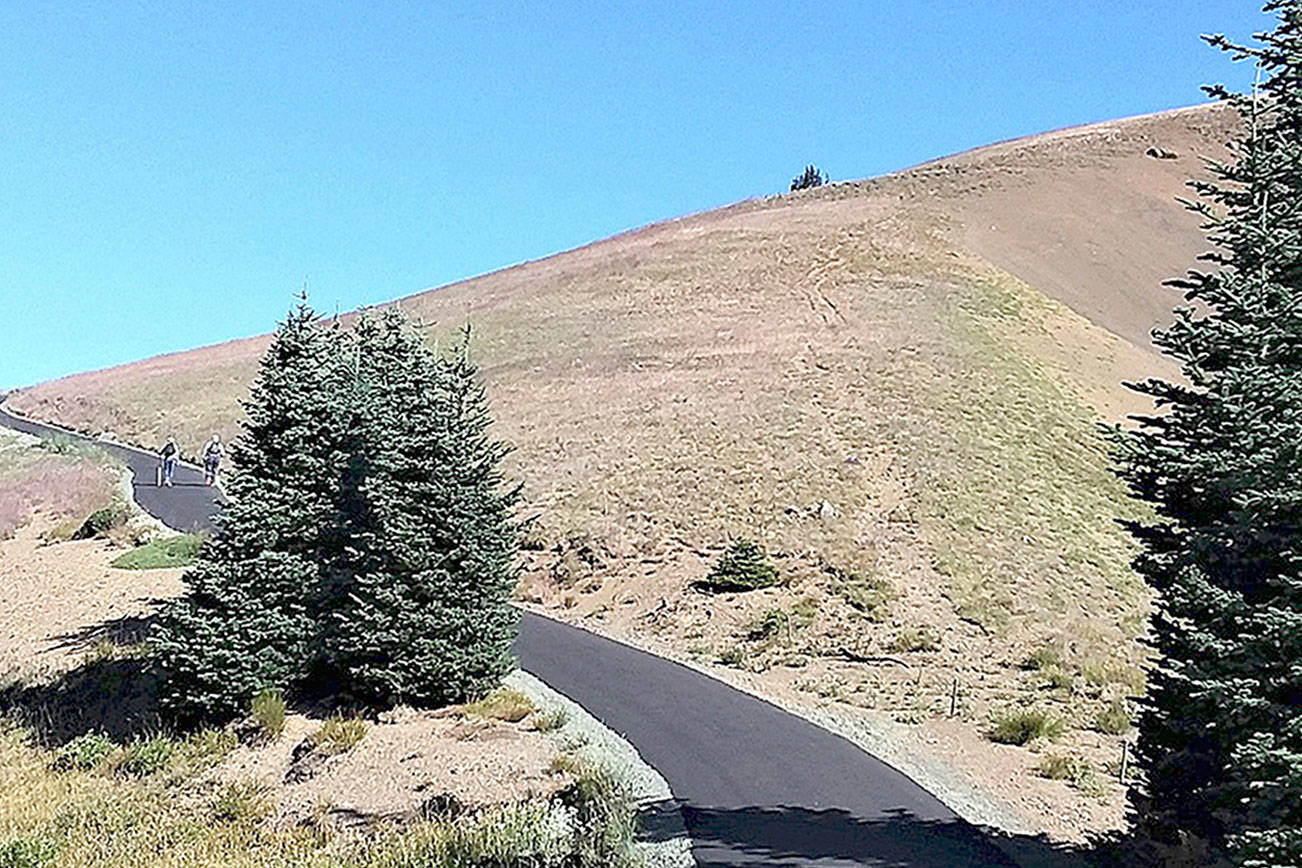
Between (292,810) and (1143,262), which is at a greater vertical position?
(1143,262)

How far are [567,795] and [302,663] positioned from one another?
272 inches

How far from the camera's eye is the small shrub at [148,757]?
17.6 metres

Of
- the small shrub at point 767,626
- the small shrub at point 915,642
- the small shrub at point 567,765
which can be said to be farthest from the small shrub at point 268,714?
the small shrub at point 915,642

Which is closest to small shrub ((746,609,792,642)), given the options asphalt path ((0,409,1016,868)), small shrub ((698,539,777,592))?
small shrub ((698,539,777,592))

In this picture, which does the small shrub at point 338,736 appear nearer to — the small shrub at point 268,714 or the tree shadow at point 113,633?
the small shrub at point 268,714

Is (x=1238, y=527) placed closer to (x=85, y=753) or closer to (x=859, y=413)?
(x=85, y=753)

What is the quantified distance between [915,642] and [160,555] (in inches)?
696

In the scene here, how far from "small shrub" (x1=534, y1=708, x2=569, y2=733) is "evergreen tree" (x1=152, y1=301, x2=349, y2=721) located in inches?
169

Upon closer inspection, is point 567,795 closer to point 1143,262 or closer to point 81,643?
point 81,643

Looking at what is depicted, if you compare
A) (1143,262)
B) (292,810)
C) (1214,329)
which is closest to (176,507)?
(292,810)

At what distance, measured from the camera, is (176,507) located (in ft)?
118

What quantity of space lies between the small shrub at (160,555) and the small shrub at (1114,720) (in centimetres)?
1963

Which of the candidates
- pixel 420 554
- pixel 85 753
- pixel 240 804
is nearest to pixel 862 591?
pixel 420 554

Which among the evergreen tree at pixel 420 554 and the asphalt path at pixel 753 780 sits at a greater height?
the evergreen tree at pixel 420 554
